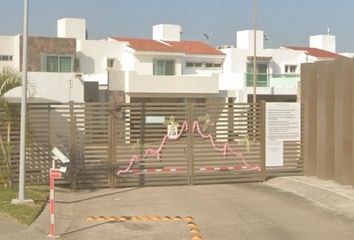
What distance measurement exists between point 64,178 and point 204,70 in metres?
38.0

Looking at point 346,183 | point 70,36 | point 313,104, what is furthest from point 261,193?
point 70,36

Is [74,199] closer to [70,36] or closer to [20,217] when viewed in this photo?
[20,217]

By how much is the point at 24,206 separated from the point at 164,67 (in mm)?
38387

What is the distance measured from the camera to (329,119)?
1717cm

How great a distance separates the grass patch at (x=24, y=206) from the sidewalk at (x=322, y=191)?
581 cm

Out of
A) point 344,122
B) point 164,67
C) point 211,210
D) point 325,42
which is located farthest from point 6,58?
point 211,210

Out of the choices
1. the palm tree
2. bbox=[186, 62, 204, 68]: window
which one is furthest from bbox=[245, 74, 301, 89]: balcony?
the palm tree

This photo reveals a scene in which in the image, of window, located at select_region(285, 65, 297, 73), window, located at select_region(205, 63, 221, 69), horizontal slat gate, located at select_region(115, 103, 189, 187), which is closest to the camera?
horizontal slat gate, located at select_region(115, 103, 189, 187)

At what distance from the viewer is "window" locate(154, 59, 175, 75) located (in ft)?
166

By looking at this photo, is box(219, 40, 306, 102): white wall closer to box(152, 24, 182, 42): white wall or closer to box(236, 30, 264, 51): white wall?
box(236, 30, 264, 51): white wall

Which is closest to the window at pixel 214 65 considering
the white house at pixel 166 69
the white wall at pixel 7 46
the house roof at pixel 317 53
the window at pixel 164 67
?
the white house at pixel 166 69

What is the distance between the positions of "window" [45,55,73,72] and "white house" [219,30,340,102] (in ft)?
34.7

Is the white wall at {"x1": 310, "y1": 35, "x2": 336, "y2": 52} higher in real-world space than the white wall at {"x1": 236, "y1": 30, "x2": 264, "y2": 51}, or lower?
higher

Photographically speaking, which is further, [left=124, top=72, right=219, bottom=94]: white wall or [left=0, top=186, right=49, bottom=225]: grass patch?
[left=124, top=72, right=219, bottom=94]: white wall
